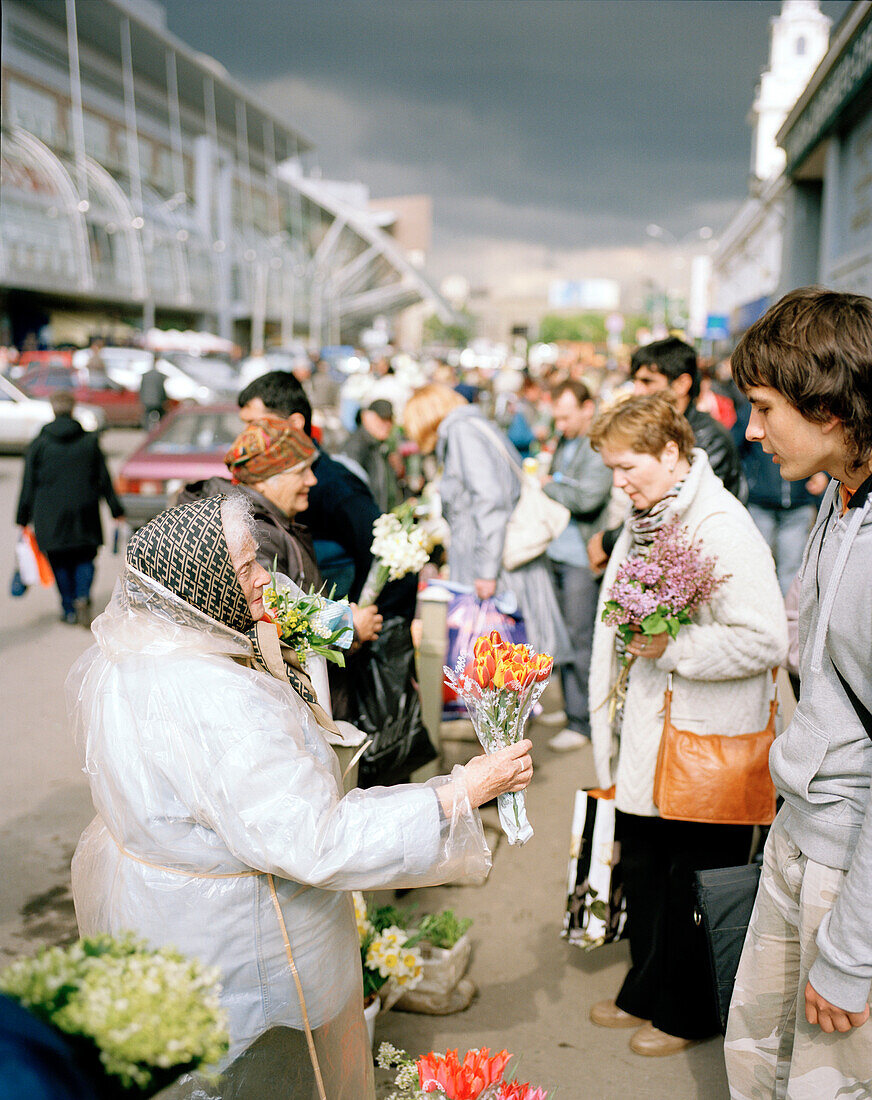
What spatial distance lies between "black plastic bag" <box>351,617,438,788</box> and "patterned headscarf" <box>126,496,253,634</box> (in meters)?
1.81

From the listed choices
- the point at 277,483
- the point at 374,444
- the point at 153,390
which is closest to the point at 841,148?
the point at 374,444

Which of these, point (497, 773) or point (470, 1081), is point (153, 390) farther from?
point (470, 1081)

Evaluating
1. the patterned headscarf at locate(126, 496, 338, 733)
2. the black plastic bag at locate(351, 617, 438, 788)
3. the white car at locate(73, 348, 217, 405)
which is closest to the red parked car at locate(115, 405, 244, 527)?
the black plastic bag at locate(351, 617, 438, 788)

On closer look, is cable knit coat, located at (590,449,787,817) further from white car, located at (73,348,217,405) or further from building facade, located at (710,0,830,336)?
building facade, located at (710,0,830,336)

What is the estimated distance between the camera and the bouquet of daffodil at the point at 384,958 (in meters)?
2.94

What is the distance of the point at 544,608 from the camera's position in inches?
204

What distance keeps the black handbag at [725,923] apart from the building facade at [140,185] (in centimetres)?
3119

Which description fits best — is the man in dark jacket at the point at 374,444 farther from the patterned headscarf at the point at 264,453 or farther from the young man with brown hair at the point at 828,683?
the young man with brown hair at the point at 828,683

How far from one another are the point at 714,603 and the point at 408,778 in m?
1.67

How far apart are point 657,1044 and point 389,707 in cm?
149

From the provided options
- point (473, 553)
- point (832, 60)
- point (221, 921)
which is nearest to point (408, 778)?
point (473, 553)

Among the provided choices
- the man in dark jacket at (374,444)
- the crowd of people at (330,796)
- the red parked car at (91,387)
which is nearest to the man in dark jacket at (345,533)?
the crowd of people at (330,796)

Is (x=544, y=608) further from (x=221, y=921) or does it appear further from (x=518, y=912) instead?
(x=221, y=921)

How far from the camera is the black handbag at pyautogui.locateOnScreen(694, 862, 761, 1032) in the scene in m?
2.25
